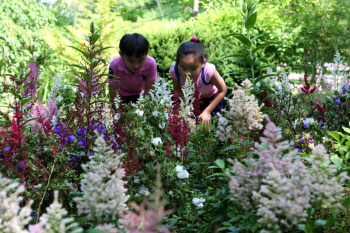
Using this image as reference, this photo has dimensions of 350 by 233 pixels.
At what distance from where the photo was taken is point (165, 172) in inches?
71.6

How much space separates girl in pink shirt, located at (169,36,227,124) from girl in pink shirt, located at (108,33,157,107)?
0.35 metres

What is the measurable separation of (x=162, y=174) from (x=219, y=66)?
157 inches

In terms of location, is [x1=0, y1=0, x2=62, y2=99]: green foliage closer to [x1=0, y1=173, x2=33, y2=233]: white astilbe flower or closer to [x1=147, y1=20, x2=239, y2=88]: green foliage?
[x1=147, y1=20, x2=239, y2=88]: green foliage

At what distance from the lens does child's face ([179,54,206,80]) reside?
3.68 m

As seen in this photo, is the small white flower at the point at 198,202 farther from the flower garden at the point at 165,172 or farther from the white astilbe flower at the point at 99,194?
the white astilbe flower at the point at 99,194

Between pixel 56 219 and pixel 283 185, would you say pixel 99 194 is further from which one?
pixel 283 185

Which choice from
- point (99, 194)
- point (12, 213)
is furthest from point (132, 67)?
point (12, 213)

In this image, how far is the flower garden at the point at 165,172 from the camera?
103 cm

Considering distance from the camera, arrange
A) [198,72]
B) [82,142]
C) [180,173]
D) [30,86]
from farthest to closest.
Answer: [198,72], [30,86], [82,142], [180,173]

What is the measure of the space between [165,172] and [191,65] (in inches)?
84.0

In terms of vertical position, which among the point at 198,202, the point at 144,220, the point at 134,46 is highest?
the point at 134,46

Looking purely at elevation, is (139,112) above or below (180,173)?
above

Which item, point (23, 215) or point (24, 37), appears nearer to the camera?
point (23, 215)

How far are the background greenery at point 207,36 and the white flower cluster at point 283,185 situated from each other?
4081mm
